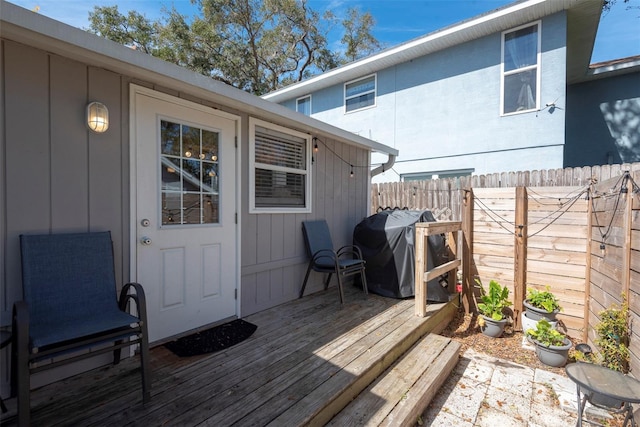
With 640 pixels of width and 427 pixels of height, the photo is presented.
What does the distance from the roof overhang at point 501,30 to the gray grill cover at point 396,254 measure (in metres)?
4.42

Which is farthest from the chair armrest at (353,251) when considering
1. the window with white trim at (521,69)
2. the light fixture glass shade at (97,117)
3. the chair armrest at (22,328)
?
the window with white trim at (521,69)

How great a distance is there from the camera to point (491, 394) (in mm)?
2324

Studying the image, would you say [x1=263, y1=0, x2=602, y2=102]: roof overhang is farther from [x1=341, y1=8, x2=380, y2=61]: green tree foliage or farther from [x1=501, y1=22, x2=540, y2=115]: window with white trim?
[x1=341, y1=8, x2=380, y2=61]: green tree foliage

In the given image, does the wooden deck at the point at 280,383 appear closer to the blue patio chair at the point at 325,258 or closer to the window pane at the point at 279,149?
the blue patio chair at the point at 325,258

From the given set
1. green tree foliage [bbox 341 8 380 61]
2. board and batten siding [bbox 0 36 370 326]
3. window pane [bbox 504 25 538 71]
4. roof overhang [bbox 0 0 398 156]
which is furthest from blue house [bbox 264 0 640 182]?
green tree foliage [bbox 341 8 380 61]

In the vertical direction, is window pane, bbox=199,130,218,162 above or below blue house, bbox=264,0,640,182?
below

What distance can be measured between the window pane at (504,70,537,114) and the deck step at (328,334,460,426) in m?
5.19

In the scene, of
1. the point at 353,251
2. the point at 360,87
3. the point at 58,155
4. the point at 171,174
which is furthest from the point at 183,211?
the point at 360,87

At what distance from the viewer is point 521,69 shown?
18.7 ft

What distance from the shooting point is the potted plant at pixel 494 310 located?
3.27m

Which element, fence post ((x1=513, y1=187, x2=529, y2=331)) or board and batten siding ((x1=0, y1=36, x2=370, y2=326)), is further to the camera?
fence post ((x1=513, y1=187, x2=529, y2=331))

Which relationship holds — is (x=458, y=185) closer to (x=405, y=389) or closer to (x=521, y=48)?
(x=521, y=48)

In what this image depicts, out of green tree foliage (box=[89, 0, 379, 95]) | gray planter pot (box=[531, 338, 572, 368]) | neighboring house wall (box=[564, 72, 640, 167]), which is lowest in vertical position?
gray planter pot (box=[531, 338, 572, 368])

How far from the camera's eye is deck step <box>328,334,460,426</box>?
1.80 meters
